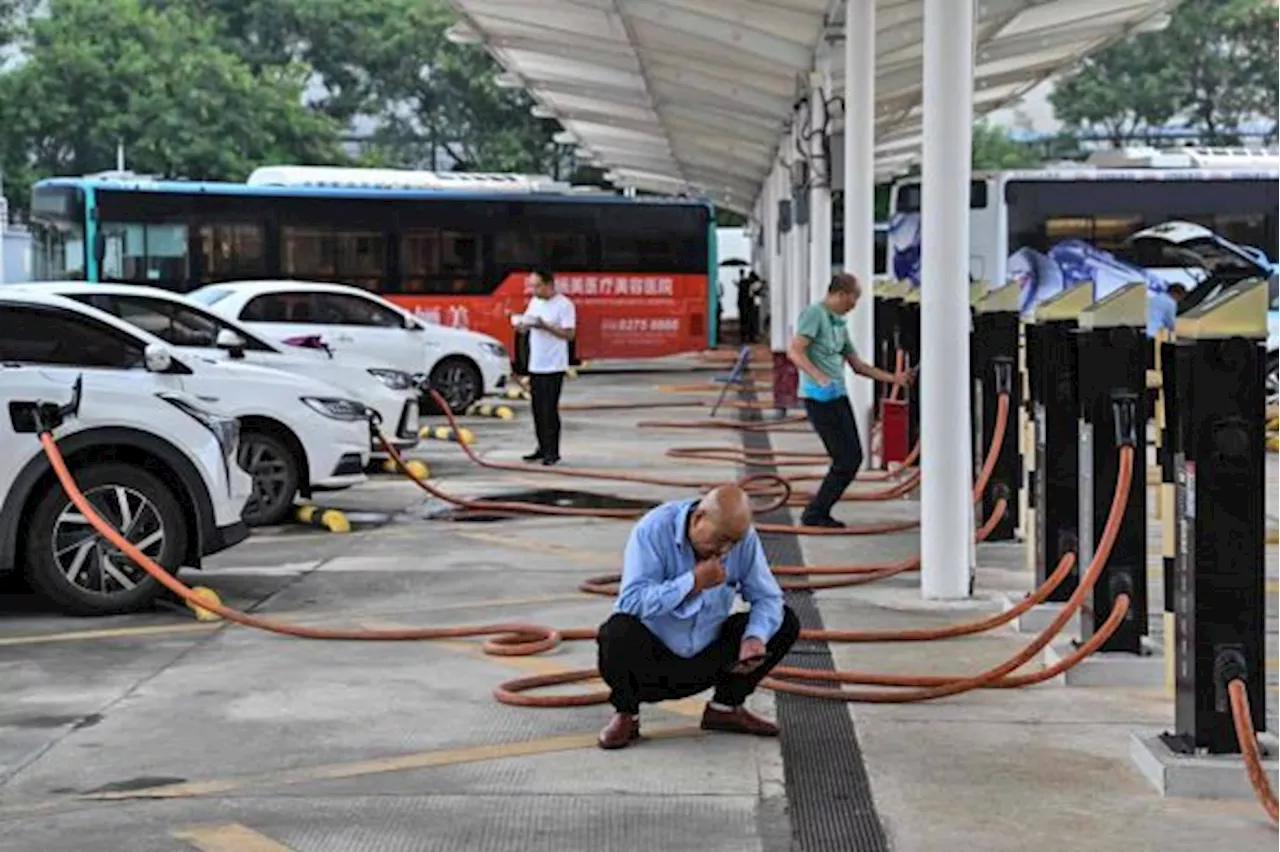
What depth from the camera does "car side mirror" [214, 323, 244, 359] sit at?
562 inches

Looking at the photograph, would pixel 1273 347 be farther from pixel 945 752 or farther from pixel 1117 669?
pixel 945 752

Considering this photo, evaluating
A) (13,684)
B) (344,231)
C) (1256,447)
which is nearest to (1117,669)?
(1256,447)

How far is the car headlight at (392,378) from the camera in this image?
16688 mm

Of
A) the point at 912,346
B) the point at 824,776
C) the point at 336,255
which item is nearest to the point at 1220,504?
the point at 824,776

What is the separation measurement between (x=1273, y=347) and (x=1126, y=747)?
1676 cm

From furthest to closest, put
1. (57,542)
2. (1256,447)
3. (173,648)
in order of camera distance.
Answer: (57,542), (173,648), (1256,447)

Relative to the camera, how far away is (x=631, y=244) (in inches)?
1308

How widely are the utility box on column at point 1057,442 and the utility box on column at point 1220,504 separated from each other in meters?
2.05

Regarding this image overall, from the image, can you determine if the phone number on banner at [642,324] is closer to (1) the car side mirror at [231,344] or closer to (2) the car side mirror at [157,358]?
(1) the car side mirror at [231,344]

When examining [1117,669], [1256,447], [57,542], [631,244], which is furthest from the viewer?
[631,244]

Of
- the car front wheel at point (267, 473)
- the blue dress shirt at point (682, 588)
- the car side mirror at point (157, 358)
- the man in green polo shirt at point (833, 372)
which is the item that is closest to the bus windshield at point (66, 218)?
the car front wheel at point (267, 473)

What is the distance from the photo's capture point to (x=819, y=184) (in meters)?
19.4

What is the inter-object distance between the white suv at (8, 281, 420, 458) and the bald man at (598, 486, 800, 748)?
23.1 ft

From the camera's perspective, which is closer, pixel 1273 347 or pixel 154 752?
pixel 154 752
